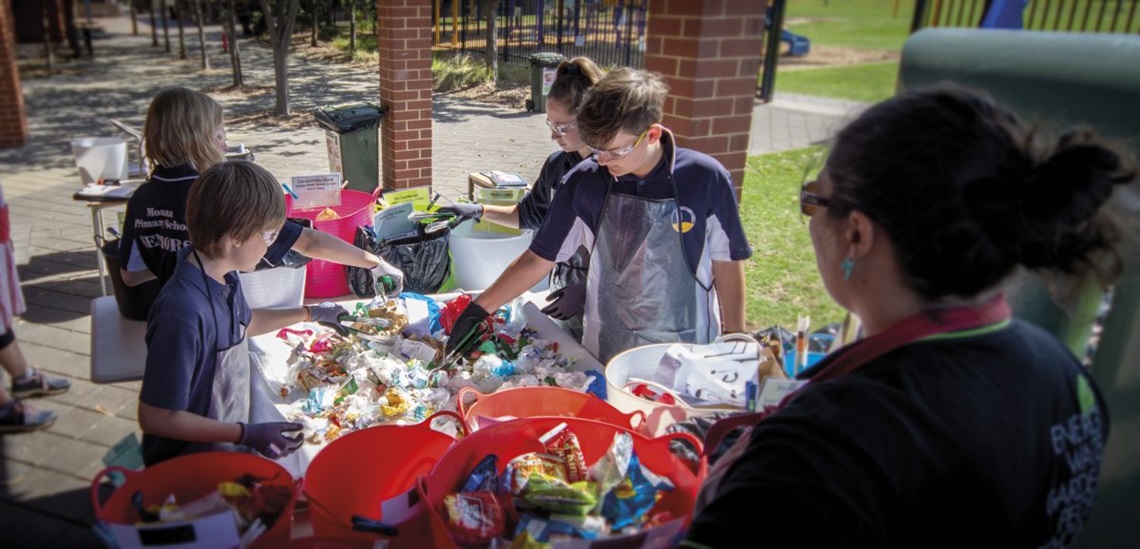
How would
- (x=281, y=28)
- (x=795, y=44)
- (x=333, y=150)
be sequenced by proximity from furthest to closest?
(x=795, y=44)
(x=333, y=150)
(x=281, y=28)

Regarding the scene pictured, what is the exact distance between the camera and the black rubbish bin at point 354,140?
409 cm

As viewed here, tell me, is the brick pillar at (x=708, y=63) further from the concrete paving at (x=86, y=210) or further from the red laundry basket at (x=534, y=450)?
the red laundry basket at (x=534, y=450)

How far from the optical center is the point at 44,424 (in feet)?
8.16

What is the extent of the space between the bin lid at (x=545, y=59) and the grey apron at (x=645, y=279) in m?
1.30

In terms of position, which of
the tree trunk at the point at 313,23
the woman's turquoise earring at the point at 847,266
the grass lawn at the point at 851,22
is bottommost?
the woman's turquoise earring at the point at 847,266

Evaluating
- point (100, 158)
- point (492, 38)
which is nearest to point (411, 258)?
point (492, 38)

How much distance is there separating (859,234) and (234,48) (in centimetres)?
370

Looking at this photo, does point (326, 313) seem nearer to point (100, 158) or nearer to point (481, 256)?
point (481, 256)

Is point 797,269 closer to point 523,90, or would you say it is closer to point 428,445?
point 523,90

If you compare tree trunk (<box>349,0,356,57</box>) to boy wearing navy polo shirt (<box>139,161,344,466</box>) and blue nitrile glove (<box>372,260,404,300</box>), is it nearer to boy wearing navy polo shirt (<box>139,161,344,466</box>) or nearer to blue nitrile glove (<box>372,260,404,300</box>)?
blue nitrile glove (<box>372,260,404,300</box>)

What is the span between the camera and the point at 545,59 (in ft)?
10.9

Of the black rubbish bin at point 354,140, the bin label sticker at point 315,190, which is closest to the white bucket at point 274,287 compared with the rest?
the bin label sticker at point 315,190

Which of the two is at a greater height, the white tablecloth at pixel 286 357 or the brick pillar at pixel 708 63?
the brick pillar at pixel 708 63

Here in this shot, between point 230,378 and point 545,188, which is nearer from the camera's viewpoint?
point 230,378
